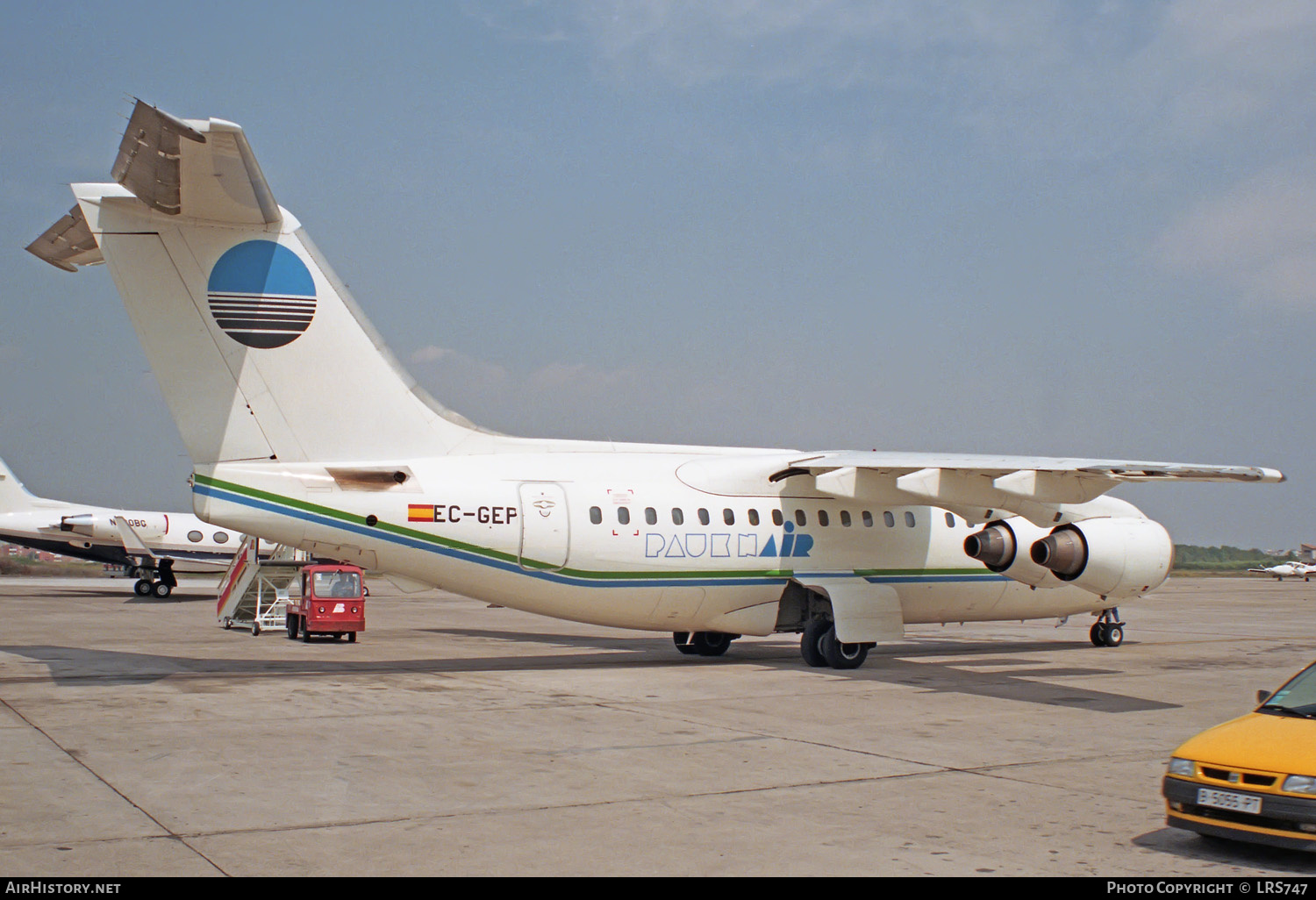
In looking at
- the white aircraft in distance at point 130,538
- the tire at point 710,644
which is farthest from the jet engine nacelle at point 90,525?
the tire at point 710,644

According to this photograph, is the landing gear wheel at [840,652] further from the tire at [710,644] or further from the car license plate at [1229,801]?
the car license plate at [1229,801]

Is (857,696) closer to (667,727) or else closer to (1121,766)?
(667,727)

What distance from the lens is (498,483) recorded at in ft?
49.8

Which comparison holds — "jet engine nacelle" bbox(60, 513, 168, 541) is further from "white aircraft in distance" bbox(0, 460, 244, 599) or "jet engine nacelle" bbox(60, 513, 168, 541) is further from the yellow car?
the yellow car

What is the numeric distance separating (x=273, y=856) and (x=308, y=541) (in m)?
7.85

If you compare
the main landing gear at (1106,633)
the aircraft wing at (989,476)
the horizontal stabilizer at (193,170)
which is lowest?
the main landing gear at (1106,633)

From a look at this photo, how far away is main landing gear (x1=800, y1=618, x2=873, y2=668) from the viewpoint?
1712 centimetres

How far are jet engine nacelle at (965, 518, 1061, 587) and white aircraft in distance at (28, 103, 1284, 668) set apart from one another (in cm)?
4

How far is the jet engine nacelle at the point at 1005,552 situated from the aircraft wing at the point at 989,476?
0.46 m

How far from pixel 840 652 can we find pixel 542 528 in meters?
5.01

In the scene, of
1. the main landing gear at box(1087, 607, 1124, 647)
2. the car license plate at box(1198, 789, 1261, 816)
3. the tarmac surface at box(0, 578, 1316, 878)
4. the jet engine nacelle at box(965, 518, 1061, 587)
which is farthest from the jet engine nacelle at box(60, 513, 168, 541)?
the car license plate at box(1198, 789, 1261, 816)

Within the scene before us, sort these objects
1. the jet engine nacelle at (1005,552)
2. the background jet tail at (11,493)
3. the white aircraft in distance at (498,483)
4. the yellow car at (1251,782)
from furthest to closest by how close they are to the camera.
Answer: the background jet tail at (11,493) < the jet engine nacelle at (1005,552) < the white aircraft in distance at (498,483) < the yellow car at (1251,782)

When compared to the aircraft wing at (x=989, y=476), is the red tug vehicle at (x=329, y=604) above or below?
below

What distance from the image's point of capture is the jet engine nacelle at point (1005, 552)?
15789mm
